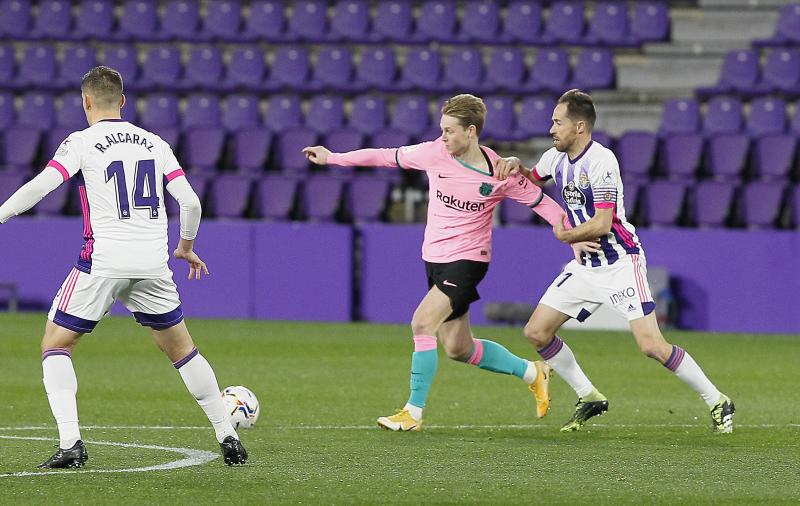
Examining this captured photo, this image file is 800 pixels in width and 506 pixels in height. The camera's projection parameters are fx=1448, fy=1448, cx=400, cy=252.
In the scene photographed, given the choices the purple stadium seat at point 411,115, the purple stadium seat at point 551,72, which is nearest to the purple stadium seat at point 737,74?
the purple stadium seat at point 551,72

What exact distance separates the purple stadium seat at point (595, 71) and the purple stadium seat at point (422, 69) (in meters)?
2.08

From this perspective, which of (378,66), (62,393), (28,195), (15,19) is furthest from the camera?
(15,19)

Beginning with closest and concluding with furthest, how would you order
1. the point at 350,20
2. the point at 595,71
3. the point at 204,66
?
the point at 595,71, the point at 204,66, the point at 350,20

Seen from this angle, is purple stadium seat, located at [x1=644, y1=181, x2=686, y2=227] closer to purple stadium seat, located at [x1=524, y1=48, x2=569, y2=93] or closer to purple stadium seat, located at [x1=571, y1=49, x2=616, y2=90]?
purple stadium seat, located at [x1=571, y1=49, x2=616, y2=90]

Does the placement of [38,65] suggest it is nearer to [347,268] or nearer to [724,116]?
[347,268]

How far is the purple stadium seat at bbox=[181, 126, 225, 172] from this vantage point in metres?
19.9

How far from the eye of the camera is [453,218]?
343 inches

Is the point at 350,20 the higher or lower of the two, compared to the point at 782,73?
higher

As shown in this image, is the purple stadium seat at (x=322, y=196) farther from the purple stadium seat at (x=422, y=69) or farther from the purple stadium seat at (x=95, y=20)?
the purple stadium seat at (x=95, y=20)

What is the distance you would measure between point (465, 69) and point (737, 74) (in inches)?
157

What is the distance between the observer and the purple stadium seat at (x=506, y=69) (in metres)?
21.7

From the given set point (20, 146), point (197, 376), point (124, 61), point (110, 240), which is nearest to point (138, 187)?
point (110, 240)

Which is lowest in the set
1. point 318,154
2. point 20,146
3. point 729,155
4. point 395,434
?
point 395,434

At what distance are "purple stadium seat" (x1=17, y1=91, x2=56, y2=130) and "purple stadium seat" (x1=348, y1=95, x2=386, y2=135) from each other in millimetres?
4530
